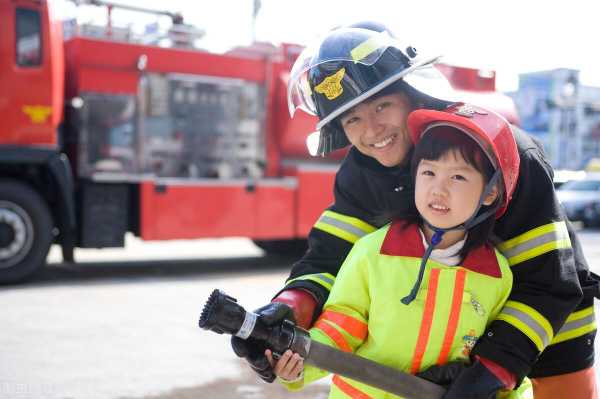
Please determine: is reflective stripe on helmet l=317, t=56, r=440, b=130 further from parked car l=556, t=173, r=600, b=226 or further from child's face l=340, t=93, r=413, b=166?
parked car l=556, t=173, r=600, b=226

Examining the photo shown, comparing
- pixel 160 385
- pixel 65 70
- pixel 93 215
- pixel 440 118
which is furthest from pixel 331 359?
pixel 65 70

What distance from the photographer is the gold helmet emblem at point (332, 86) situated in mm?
2234

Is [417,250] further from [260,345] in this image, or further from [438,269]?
[260,345]

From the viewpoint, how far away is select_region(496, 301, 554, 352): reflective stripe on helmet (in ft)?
6.34

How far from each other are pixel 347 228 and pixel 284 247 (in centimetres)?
824

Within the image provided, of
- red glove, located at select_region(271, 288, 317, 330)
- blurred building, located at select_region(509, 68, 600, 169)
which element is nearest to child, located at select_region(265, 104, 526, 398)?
red glove, located at select_region(271, 288, 317, 330)

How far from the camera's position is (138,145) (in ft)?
27.6

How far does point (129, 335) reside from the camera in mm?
5453

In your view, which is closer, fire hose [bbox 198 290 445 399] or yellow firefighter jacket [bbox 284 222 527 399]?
fire hose [bbox 198 290 445 399]

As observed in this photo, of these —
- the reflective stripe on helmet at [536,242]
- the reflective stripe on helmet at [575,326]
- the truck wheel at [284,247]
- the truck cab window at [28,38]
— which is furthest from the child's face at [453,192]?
the truck wheel at [284,247]

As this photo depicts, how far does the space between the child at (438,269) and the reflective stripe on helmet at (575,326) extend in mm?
373

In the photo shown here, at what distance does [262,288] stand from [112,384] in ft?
11.3

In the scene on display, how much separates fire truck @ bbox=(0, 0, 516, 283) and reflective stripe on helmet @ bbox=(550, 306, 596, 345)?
6171 mm

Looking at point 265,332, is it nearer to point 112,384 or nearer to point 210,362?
point 112,384
